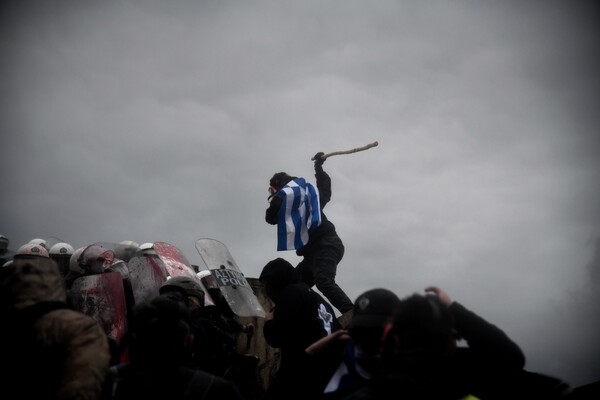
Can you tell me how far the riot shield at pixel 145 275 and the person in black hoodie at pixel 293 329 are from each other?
256 cm

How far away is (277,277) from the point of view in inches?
158

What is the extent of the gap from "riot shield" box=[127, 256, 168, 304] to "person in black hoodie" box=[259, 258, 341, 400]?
2.56 meters

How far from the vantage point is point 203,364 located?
12.4 feet

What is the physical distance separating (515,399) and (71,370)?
225cm

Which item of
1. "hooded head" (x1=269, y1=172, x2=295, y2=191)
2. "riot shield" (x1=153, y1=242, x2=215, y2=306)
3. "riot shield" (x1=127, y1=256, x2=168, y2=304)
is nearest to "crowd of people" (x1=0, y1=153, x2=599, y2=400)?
"riot shield" (x1=127, y1=256, x2=168, y2=304)

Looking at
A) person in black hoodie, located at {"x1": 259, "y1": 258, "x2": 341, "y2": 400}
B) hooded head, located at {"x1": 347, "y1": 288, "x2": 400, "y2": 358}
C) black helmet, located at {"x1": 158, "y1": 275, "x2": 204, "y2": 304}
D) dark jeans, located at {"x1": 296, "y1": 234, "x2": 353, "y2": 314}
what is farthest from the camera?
dark jeans, located at {"x1": 296, "y1": 234, "x2": 353, "y2": 314}

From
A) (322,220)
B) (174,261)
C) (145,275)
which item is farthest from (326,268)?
(174,261)

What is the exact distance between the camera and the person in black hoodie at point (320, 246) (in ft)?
17.5

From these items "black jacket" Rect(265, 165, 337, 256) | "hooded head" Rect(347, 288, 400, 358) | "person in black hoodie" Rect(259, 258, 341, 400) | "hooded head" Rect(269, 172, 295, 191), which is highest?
"hooded head" Rect(269, 172, 295, 191)

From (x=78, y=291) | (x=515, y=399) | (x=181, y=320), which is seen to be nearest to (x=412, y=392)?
(x=515, y=399)

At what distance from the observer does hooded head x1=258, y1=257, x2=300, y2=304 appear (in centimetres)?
401

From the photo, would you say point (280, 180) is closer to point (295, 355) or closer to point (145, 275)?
point (145, 275)

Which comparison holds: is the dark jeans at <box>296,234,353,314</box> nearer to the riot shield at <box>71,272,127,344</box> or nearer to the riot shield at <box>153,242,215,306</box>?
the riot shield at <box>153,242,215,306</box>

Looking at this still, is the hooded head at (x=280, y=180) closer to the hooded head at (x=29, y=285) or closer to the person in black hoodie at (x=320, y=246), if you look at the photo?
the person in black hoodie at (x=320, y=246)
